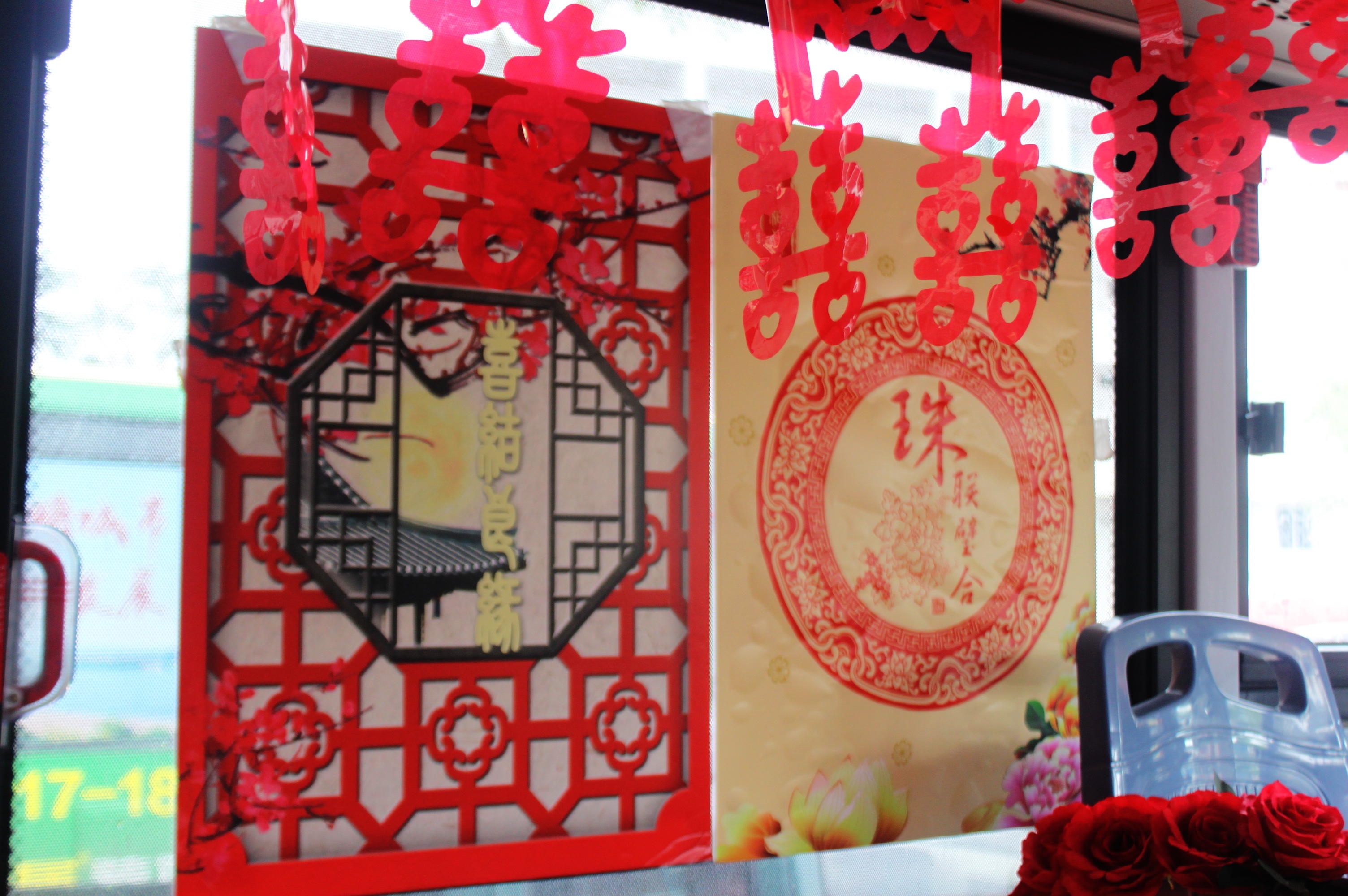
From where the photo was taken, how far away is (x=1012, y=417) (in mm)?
1367

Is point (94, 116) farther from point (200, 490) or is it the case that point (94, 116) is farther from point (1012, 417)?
point (1012, 417)

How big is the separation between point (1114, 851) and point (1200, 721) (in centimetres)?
66

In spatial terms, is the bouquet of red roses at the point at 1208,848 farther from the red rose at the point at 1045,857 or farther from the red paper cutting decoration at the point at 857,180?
the red paper cutting decoration at the point at 857,180

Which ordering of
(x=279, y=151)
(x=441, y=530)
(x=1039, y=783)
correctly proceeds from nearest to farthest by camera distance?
(x=279, y=151) < (x=441, y=530) < (x=1039, y=783)

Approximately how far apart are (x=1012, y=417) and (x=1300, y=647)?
459mm

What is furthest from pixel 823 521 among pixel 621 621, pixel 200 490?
pixel 200 490

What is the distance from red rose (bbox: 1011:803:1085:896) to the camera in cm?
59

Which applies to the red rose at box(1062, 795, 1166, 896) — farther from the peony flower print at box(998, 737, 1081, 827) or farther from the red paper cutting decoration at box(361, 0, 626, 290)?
the peony flower print at box(998, 737, 1081, 827)

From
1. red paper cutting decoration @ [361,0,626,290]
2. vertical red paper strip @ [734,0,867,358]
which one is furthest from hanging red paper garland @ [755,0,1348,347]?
red paper cutting decoration @ [361,0,626,290]

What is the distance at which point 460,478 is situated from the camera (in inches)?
42.4

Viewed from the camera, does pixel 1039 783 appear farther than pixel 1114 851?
Yes

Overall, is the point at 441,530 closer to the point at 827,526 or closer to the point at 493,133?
the point at 827,526

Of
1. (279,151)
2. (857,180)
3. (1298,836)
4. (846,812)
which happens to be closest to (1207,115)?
(857,180)

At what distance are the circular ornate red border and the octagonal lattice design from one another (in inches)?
8.5
